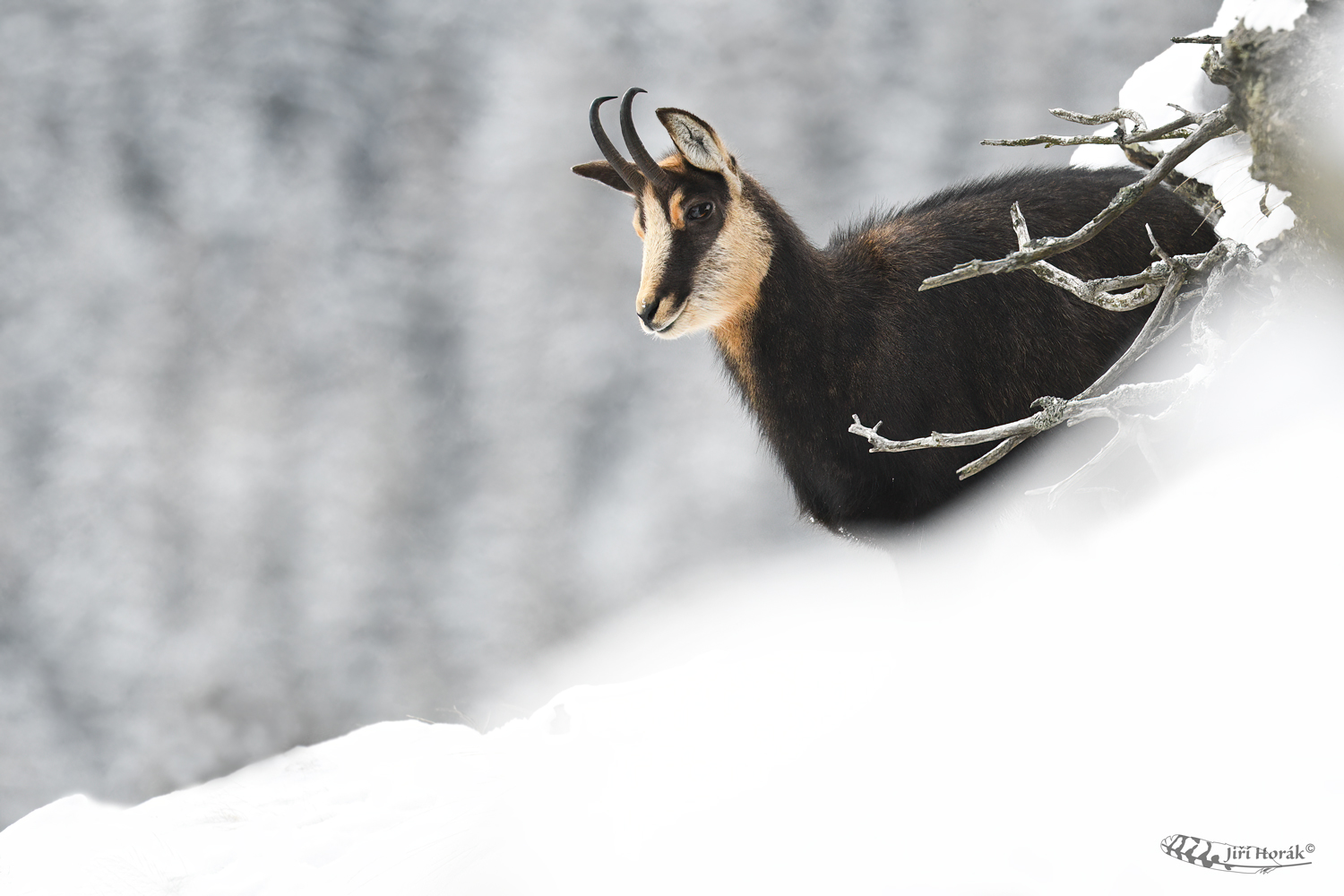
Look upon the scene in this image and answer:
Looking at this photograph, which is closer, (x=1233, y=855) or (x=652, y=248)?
(x=1233, y=855)

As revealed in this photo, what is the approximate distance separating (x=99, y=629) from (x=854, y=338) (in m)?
2.66

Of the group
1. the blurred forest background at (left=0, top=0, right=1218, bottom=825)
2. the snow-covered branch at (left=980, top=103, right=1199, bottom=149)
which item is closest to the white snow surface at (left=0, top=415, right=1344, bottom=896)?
the snow-covered branch at (left=980, top=103, right=1199, bottom=149)

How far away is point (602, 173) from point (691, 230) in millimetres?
255

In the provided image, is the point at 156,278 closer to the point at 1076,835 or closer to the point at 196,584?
the point at 196,584

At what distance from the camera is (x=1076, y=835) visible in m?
1.04

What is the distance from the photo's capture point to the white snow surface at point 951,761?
104cm

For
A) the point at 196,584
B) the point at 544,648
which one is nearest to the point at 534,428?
the point at 544,648

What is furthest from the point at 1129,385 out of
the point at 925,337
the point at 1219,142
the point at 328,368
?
A: the point at 328,368

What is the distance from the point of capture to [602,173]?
72.4 inches

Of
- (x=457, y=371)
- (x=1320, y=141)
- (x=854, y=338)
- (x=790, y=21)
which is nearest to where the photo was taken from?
(x=1320, y=141)

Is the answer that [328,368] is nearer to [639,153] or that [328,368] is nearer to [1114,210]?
[639,153]

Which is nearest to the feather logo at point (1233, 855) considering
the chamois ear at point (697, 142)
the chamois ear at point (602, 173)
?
the chamois ear at point (697, 142)

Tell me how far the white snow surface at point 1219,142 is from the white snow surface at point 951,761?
28 centimetres

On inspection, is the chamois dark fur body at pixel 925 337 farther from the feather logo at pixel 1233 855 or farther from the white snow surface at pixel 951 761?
the feather logo at pixel 1233 855
